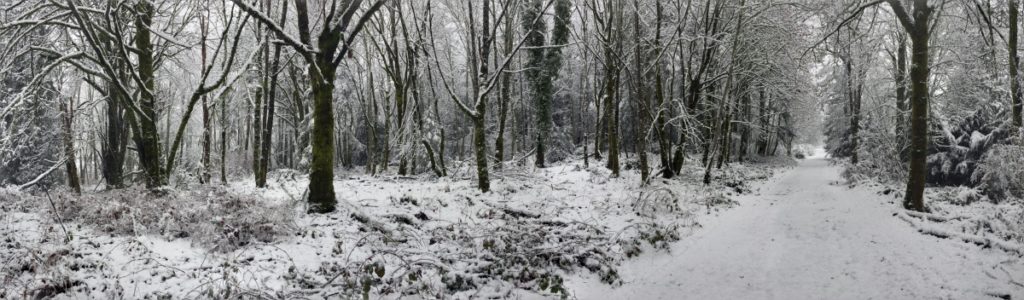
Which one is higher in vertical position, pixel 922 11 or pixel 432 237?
pixel 922 11

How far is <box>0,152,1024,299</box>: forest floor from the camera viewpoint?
4.99 metres

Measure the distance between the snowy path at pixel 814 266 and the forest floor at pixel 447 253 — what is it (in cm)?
3

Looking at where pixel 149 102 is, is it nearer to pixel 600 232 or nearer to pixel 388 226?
pixel 388 226

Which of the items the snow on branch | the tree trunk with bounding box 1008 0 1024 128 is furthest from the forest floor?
the tree trunk with bounding box 1008 0 1024 128

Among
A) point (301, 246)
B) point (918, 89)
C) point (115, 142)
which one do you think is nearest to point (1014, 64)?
point (918, 89)

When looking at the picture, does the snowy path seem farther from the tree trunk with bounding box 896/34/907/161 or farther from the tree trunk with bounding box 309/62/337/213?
the tree trunk with bounding box 896/34/907/161

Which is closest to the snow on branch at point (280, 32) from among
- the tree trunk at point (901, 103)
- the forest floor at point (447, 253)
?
the forest floor at point (447, 253)

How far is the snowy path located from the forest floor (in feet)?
0.10

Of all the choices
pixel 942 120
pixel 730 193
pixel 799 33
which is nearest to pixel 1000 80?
pixel 942 120

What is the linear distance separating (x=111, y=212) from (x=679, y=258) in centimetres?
775

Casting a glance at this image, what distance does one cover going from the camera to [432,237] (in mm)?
7137

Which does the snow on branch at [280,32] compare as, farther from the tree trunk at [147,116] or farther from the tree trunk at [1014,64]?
the tree trunk at [1014,64]

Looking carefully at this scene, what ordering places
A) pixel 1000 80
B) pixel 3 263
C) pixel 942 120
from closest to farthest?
pixel 3 263 → pixel 1000 80 → pixel 942 120

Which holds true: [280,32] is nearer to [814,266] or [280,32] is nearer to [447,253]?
[447,253]
